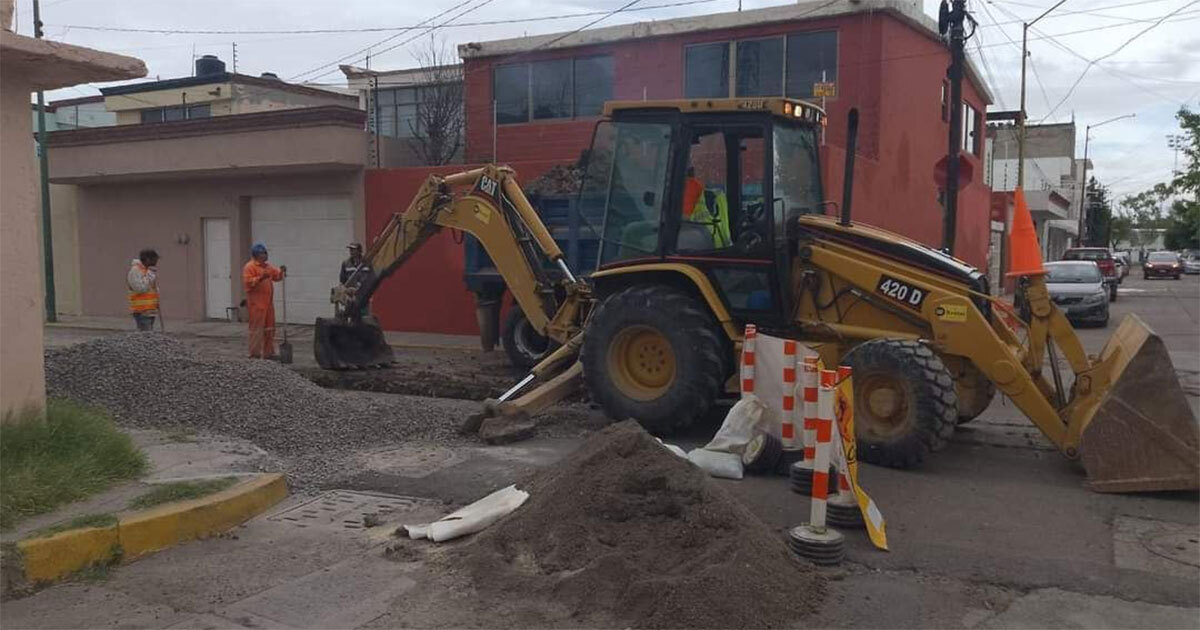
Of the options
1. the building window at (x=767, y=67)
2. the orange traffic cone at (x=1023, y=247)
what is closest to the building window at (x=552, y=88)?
the building window at (x=767, y=67)

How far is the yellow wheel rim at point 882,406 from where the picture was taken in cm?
736

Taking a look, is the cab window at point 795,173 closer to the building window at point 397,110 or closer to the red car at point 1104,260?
the building window at point 397,110

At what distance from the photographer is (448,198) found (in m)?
11.4

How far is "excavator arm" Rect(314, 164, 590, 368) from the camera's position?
10664mm

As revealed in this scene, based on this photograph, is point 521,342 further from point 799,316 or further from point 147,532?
point 147,532

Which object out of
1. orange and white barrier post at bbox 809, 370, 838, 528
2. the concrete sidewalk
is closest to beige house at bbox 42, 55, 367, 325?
the concrete sidewalk

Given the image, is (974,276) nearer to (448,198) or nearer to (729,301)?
(729,301)

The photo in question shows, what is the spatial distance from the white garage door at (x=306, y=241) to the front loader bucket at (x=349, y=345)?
701cm

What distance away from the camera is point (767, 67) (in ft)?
65.7

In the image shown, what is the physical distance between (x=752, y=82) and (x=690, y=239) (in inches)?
491

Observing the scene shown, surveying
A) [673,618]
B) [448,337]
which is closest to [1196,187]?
[448,337]

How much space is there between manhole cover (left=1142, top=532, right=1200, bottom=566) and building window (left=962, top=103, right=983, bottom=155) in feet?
75.8

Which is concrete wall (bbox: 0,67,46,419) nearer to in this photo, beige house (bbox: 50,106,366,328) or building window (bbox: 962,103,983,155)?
beige house (bbox: 50,106,366,328)

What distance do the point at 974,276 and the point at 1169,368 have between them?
1.67 m
